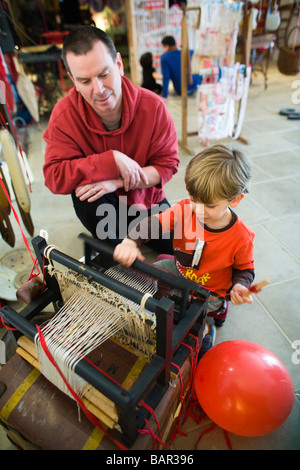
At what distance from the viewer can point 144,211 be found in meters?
1.60

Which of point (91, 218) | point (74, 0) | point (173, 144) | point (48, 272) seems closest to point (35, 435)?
point (48, 272)

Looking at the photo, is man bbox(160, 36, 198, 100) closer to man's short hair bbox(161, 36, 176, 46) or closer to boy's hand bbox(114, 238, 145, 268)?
man's short hair bbox(161, 36, 176, 46)

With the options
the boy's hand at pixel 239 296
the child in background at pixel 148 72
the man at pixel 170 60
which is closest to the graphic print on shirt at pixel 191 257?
the boy's hand at pixel 239 296

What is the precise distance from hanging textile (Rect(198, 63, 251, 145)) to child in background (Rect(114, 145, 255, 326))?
1971mm

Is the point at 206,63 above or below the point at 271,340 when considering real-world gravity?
above

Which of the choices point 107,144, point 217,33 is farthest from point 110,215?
point 217,33

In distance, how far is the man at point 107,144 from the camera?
128 cm

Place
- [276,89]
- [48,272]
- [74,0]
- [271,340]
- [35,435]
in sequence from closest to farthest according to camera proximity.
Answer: [35,435], [48,272], [271,340], [276,89], [74,0]

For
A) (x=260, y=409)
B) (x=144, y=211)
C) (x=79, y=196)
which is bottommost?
(x=260, y=409)

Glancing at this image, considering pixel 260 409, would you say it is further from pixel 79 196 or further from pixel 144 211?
pixel 79 196

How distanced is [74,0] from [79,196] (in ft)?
19.4

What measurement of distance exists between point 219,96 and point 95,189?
1.94 m

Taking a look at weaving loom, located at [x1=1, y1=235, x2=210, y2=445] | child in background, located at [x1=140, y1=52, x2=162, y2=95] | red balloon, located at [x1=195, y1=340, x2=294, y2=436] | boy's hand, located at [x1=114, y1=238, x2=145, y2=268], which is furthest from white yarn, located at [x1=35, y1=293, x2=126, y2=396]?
child in background, located at [x1=140, y1=52, x2=162, y2=95]

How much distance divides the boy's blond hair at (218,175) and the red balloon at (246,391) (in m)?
0.54
